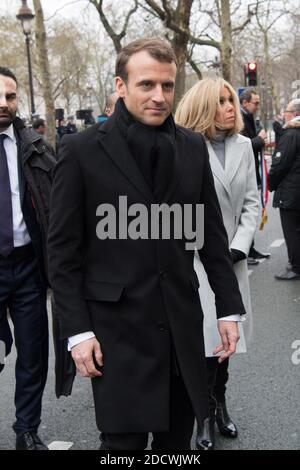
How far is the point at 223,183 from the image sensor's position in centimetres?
354

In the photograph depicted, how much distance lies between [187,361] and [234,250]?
1174 millimetres

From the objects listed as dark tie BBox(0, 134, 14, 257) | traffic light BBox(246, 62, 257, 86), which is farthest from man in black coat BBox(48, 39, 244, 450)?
traffic light BBox(246, 62, 257, 86)

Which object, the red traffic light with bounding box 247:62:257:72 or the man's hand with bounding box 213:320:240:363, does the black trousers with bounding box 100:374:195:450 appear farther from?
the red traffic light with bounding box 247:62:257:72

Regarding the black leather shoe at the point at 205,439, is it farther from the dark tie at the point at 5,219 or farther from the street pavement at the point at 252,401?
the dark tie at the point at 5,219

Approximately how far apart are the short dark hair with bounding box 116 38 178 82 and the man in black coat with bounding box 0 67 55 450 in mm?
1206

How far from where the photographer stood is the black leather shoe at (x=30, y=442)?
3551 millimetres

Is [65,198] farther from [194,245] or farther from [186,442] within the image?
[186,442]

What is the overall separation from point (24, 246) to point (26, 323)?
43cm

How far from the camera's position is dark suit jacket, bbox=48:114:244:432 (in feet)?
7.81

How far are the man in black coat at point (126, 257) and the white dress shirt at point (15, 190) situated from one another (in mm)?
1152

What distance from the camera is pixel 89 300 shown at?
2406mm

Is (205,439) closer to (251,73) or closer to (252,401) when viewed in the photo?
(252,401)

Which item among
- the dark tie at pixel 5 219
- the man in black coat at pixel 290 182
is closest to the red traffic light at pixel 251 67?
the man in black coat at pixel 290 182

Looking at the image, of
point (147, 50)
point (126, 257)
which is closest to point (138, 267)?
point (126, 257)
